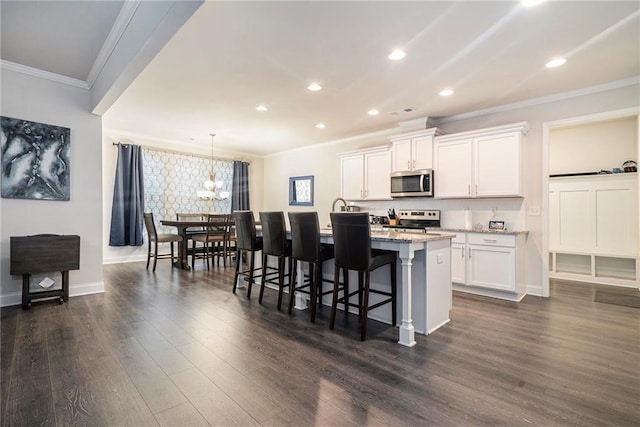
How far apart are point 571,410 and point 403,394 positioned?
843 mm

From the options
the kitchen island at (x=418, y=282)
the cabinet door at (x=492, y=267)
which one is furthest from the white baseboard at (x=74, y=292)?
the cabinet door at (x=492, y=267)

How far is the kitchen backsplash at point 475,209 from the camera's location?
4.11 meters

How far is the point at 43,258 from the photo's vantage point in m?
3.23

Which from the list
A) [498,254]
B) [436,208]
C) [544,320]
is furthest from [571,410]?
[436,208]

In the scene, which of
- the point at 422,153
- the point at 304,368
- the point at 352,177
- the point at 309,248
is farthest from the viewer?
the point at 352,177

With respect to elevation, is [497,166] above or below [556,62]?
below

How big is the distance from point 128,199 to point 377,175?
15.2 feet

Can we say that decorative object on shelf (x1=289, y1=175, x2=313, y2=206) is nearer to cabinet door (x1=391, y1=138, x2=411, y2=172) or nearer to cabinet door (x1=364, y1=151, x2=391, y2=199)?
cabinet door (x1=364, y1=151, x2=391, y2=199)

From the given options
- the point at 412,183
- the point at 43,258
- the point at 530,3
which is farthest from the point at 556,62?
the point at 43,258

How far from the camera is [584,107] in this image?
3658 millimetres

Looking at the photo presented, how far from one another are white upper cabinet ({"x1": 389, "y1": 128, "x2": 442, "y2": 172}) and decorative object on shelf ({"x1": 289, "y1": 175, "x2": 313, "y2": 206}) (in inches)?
94.2

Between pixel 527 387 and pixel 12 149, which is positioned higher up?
pixel 12 149

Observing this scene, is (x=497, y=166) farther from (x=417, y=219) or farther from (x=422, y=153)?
(x=417, y=219)

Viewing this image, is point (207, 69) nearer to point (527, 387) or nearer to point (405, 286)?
point (405, 286)
